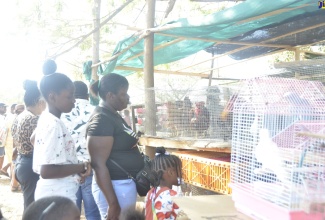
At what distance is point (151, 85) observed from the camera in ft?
13.2

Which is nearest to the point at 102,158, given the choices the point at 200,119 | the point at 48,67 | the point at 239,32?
the point at 48,67

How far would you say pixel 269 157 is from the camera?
135cm

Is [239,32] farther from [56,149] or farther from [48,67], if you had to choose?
[56,149]

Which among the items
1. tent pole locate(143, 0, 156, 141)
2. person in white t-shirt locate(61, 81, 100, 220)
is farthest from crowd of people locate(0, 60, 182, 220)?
tent pole locate(143, 0, 156, 141)

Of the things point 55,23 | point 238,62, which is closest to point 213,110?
point 238,62

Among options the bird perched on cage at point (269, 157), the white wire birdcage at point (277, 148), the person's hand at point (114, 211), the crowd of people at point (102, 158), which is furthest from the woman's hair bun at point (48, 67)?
the bird perched on cage at point (269, 157)

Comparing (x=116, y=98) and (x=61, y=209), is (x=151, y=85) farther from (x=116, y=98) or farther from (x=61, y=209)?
(x=61, y=209)

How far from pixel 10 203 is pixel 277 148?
544 centimetres

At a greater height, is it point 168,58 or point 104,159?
point 168,58

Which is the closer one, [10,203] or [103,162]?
[103,162]

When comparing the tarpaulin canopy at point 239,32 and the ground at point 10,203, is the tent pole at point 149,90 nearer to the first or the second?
the tarpaulin canopy at point 239,32

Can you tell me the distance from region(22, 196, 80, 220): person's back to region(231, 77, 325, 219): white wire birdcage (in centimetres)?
73

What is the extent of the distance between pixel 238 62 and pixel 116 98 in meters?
4.57

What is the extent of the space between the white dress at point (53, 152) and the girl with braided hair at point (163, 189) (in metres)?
0.53
